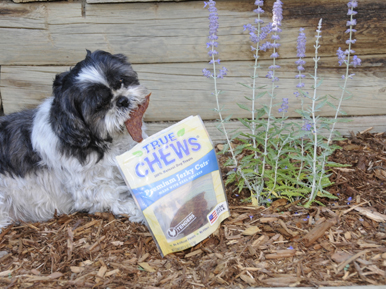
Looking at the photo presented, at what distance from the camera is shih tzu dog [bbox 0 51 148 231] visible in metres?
2.66

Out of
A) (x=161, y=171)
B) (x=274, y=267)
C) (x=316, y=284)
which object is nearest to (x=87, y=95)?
(x=161, y=171)

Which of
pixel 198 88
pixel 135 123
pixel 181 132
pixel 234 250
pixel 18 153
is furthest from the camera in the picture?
pixel 198 88

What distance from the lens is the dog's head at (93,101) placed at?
261 centimetres

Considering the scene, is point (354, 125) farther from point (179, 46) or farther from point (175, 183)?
point (175, 183)

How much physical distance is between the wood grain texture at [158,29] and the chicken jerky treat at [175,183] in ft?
4.40

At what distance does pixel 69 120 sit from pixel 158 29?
154 cm

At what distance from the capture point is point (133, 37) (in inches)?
146

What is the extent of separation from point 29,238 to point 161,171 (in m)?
1.35

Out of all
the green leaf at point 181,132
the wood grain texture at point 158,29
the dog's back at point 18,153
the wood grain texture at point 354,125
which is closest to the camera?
the green leaf at point 181,132

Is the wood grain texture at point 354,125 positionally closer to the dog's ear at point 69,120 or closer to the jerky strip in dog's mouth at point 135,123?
the jerky strip in dog's mouth at point 135,123

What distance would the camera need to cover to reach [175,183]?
2627 mm

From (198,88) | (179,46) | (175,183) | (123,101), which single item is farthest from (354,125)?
(123,101)

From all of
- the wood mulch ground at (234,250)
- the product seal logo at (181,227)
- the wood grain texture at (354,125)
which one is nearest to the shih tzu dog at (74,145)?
the wood mulch ground at (234,250)

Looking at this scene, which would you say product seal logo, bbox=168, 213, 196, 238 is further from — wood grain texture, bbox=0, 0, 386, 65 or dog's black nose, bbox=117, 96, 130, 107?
wood grain texture, bbox=0, 0, 386, 65
